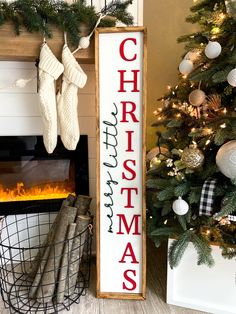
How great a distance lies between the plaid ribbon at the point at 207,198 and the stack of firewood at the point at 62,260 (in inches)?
23.2

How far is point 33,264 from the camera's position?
1715mm

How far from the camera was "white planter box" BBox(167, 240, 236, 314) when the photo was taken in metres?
1.37

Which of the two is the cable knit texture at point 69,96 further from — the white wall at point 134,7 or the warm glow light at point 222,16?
the warm glow light at point 222,16

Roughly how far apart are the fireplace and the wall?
2.15 feet

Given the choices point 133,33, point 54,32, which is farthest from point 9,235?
point 133,33

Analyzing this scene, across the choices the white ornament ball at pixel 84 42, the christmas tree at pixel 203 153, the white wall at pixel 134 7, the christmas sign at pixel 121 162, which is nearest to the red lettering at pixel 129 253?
the christmas sign at pixel 121 162

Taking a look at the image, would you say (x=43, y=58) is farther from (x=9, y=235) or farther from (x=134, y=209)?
(x=9, y=235)

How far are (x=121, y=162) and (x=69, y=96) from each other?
0.42 meters

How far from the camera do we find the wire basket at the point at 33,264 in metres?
1.46

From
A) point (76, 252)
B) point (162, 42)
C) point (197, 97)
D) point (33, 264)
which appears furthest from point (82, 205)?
point (162, 42)

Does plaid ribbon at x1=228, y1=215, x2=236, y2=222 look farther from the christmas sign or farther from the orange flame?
the orange flame

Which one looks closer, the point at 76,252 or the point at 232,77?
the point at 232,77

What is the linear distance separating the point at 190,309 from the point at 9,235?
3.63 ft

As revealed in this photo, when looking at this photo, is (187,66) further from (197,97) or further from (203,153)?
(203,153)
